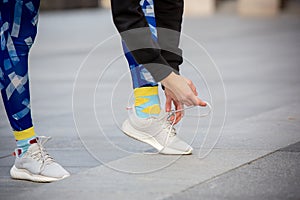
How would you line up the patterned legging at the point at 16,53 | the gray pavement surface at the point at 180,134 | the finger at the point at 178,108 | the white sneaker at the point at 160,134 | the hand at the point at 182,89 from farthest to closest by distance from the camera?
the white sneaker at the point at 160,134 < the finger at the point at 178,108 < the patterned legging at the point at 16,53 < the gray pavement surface at the point at 180,134 < the hand at the point at 182,89

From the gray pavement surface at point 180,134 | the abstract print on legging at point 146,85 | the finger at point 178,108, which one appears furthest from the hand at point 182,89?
the abstract print on legging at point 146,85

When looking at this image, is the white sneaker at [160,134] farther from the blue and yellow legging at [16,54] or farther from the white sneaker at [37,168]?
the blue and yellow legging at [16,54]

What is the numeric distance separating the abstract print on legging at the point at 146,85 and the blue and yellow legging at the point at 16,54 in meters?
0.53

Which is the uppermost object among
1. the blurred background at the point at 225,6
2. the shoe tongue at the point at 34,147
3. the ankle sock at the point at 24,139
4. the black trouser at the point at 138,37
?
the black trouser at the point at 138,37

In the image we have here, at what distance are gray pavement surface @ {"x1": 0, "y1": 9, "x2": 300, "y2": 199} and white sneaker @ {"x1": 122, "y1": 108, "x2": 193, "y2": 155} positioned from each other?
6 cm

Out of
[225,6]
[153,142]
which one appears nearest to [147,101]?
[153,142]

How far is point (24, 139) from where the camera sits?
3.45m

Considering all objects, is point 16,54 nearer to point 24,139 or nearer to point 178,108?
point 24,139

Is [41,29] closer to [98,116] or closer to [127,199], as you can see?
[98,116]

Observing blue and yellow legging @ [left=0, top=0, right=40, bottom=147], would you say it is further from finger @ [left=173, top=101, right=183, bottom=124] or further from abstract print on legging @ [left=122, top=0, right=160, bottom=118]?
finger @ [left=173, top=101, right=183, bottom=124]

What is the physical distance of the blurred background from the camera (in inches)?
815

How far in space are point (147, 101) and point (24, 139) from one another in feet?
2.11

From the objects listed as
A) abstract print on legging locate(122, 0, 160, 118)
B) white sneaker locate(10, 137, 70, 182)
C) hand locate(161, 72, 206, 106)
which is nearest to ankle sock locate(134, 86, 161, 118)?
abstract print on legging locate(122, 0, 160, 118)

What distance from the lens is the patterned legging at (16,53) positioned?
11.0 ft
